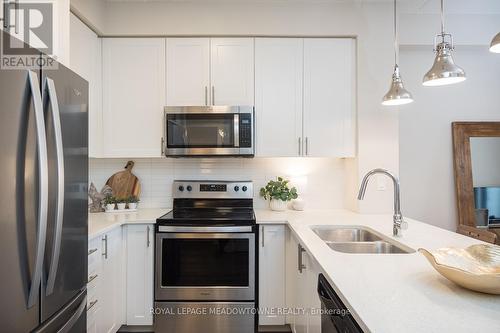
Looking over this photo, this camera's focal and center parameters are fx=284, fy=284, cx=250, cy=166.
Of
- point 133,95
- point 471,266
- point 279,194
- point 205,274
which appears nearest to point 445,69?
point 471,266

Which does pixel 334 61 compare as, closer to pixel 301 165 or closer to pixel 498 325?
pixel 301 165

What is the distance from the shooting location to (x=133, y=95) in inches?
94.4

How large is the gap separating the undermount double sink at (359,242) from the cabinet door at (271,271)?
339mm

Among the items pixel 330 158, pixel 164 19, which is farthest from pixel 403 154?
pixel 164 19

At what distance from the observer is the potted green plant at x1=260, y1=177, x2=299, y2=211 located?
8.28 feet

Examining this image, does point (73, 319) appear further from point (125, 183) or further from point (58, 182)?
point (125, 183)

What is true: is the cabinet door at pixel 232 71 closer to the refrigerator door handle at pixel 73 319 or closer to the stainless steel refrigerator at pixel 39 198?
the stainless steel refrigerator at pixel 39 198

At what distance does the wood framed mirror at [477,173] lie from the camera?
103 inches

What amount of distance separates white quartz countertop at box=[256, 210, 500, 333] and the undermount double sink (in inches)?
4.6

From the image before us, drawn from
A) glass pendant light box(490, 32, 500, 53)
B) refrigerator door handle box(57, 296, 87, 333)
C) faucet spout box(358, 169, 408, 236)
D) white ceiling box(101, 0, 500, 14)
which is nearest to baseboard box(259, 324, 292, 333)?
faucet spout box(358, 169, 408, 236)

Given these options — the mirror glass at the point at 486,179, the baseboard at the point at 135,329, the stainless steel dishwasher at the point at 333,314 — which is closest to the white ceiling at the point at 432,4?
the mirror glass at the point at 486,179

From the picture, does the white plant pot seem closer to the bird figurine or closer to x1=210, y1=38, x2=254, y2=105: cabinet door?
x1=210, y1=38, x2=254, y2=105: cabinet door

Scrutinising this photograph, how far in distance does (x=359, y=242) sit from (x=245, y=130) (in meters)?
1.21

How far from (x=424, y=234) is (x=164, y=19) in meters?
2.48
